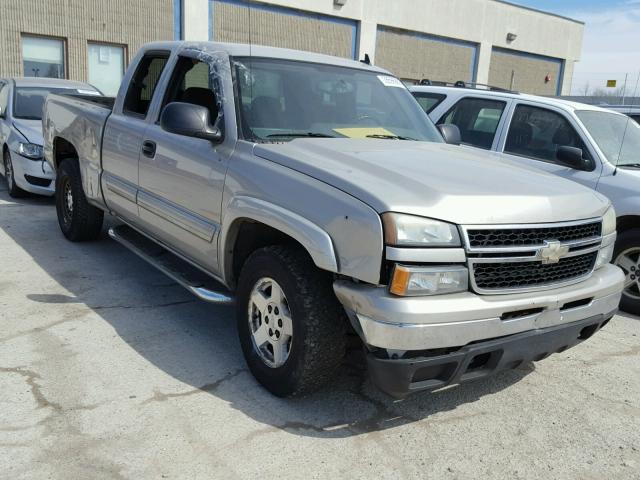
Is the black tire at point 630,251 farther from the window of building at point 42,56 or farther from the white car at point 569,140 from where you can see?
the window of building at point 42,56

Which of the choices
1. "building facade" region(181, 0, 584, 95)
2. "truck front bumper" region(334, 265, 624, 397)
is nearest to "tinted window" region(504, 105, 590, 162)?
"truck front bumper" region(334, 265, 624, 397)

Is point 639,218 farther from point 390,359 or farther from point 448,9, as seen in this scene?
point 448,9

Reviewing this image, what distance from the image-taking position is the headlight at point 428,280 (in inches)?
105

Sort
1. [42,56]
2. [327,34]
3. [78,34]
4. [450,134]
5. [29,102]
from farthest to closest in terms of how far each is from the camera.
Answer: [327,34] → [78,34] → [42,56] → [29,102] → [450,134]

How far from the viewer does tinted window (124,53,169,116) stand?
4871 mm

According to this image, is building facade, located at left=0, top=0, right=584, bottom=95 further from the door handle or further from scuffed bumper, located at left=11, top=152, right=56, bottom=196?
the door handle

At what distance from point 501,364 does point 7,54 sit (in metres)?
Result: 17.2

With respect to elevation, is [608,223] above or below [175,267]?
above

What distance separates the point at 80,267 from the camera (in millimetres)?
5598

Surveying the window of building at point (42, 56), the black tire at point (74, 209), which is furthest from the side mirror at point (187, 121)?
the window of building at point (42, 56)

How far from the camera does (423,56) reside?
2784cm

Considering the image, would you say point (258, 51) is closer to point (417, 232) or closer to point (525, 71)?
point (417, 232)

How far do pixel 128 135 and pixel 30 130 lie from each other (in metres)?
4.21

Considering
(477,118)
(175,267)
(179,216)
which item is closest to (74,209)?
(175,267)
